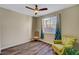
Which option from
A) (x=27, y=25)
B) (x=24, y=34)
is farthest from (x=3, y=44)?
(x=27, y=25)

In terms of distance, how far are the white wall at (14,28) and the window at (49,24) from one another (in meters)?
0.48

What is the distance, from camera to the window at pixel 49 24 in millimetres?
3066

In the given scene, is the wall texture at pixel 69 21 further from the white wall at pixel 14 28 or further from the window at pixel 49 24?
the white wall at pixel 14 28

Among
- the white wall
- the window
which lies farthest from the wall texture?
the white wall

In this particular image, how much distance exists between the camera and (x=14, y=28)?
324 cm

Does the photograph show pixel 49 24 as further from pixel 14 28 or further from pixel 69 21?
pixel 14 28

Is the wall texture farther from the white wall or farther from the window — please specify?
the white wall

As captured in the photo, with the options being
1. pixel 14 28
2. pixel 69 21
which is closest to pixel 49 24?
pixel 69 21

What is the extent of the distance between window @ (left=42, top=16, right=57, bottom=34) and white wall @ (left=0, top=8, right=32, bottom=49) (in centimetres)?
48

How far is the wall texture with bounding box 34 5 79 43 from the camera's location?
9.33 feet

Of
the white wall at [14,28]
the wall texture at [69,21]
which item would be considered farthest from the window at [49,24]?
the white wall at [14,28]

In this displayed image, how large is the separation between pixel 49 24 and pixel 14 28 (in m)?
1.21

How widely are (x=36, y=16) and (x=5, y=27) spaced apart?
1.08 metres
